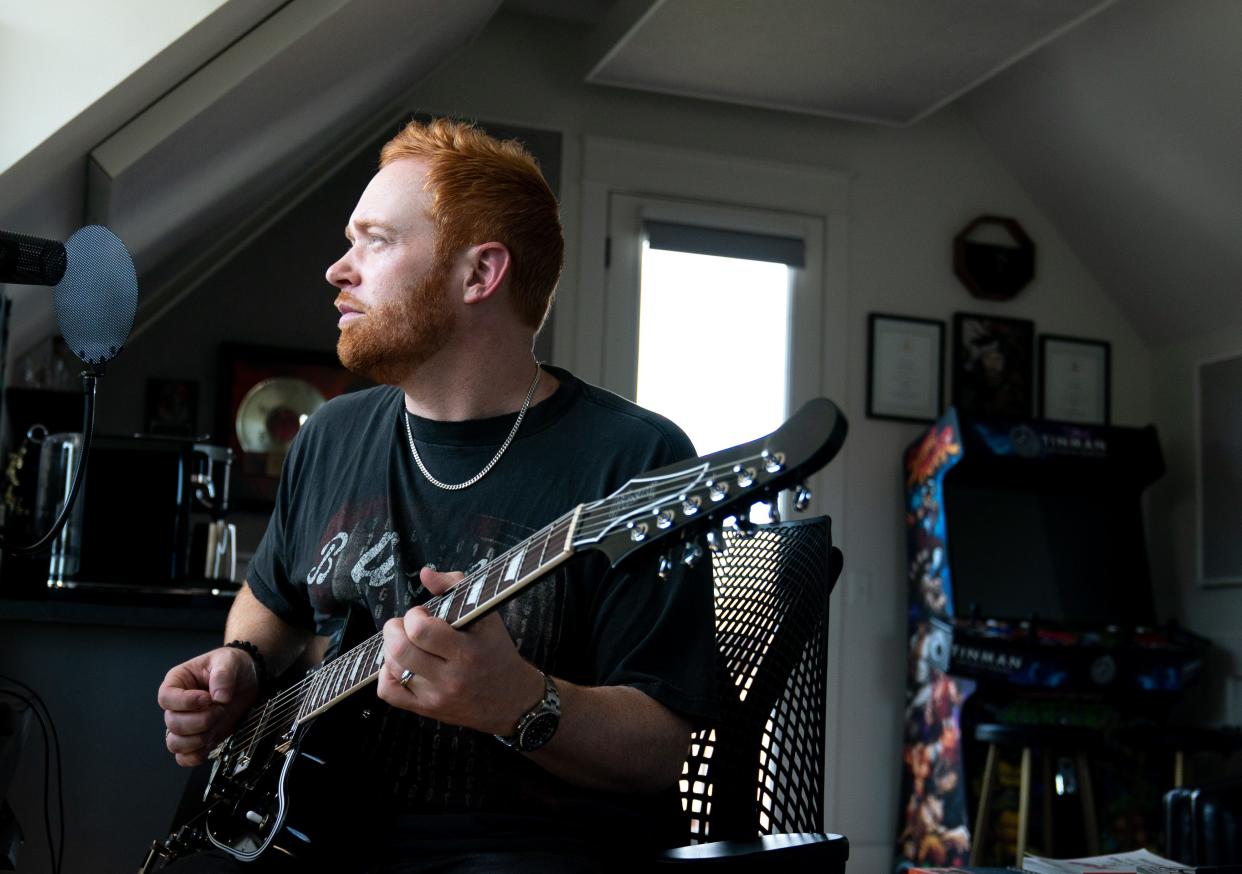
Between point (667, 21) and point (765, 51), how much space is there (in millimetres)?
350

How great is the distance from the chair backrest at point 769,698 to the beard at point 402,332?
42 centimetres

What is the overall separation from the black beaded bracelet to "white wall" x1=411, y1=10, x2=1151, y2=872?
9.83 feet

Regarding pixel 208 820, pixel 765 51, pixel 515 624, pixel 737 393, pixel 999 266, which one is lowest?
pixel 208 820

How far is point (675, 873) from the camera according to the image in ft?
3.66

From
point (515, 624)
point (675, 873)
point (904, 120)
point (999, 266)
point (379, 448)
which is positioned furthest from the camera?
point (999, 266)

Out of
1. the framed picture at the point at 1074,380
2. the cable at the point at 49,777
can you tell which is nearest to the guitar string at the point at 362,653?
the cable at the point at 49,777

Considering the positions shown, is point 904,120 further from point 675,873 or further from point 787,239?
point 675,873

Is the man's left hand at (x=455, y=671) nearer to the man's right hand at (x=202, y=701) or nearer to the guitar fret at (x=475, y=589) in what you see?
the guitar fret at (x=475, y=589)

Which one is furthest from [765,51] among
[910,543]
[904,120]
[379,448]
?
[379,448]

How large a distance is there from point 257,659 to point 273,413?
253 centimetres

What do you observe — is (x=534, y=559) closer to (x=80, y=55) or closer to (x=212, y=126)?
(x=80, y=55)

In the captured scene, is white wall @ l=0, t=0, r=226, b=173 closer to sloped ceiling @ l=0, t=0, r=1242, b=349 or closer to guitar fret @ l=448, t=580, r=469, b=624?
sloped ceiling @ l=0, t=0, r=1242, b=349

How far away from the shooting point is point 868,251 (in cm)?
482

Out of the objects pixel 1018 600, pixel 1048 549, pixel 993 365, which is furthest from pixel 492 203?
pixel 993 365
